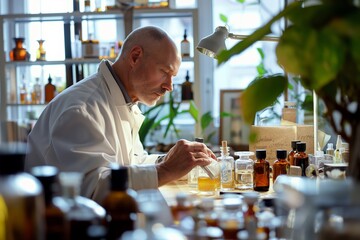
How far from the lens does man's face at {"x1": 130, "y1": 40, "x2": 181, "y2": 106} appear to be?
289 centimetres

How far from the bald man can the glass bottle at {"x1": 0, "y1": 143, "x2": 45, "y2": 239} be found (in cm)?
132

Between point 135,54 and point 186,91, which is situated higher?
point 135,54

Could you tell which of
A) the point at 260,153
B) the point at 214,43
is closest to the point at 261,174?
the point at 260,153


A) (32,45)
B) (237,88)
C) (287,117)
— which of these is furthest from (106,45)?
(287,117)

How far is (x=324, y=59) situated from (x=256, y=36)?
8.0 inches

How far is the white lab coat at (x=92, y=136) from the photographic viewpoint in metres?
2.39

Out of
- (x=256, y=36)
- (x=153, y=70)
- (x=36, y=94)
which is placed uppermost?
(x=256, y=36)

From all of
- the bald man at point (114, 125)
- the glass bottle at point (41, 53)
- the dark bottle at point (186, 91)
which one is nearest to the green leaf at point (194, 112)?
the dark bottle at point (186, 91)

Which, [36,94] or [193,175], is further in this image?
[36,94]

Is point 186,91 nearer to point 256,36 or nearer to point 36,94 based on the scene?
point 36,94

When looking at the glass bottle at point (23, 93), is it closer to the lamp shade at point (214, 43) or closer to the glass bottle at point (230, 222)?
the lamp shade at point (214, 43)

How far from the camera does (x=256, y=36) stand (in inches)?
47.9

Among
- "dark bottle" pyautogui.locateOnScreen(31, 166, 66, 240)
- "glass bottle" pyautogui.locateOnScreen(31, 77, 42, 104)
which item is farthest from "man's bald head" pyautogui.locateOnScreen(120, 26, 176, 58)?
"glass bottle" pyautogui.locateOnScreen(31, 77, 42, 104)

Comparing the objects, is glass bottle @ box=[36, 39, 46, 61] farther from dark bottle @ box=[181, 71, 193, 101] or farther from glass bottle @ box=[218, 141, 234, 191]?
glass bottle @ box=[218, 141, 234, 191]
